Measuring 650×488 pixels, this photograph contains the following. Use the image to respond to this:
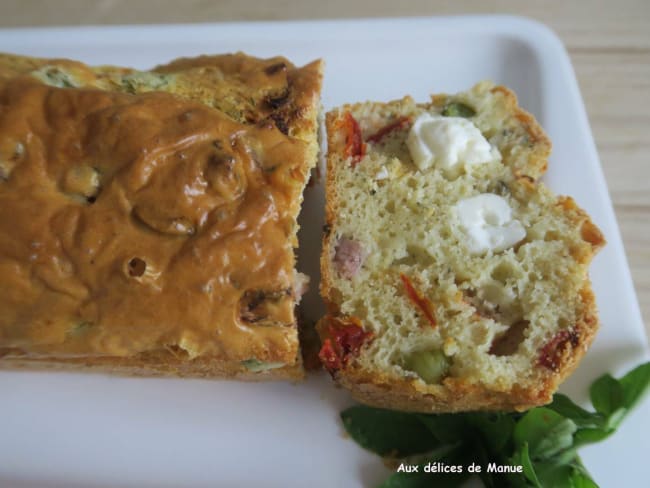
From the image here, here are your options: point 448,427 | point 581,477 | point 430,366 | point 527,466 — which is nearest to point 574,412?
point 581,477

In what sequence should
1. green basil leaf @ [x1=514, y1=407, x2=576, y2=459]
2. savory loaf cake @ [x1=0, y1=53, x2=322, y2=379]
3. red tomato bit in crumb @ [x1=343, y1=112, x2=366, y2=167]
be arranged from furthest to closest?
red tomato bit in crumb @ [x1=343, y1=112, x2=366, y2=167] < green basil leaf @ [x1=514, y1=407, x2=576, y2=459] < savory loaf cake @ [x1=0, y1=53, x2=322, y2=379]

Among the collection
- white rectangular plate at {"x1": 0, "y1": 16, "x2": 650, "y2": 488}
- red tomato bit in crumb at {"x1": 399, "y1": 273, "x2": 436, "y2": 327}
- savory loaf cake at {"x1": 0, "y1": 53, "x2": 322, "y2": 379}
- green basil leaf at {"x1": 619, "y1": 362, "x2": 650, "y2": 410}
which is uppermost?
savory loaf cake at {"x1": 0, "y1": 53, "x2": 322, "y2": 379}

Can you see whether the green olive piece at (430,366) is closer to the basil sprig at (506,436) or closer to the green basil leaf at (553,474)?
the basil sprig at (506,436)

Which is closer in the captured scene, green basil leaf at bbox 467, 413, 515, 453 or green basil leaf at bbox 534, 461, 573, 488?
green basil leaf at bbox 534, 461, 573, 488

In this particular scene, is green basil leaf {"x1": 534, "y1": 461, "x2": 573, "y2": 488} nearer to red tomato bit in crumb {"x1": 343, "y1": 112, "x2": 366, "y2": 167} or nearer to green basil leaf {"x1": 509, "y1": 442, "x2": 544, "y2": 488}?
green basil leaf {"x1": 509, "y1": 442, "x2": 544, "y2": 488}

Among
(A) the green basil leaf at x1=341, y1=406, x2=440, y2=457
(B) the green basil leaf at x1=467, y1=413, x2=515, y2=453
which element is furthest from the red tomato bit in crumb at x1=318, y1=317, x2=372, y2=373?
(B) the green basil leaf at x1=467, y1=413, x2=515, y2=453

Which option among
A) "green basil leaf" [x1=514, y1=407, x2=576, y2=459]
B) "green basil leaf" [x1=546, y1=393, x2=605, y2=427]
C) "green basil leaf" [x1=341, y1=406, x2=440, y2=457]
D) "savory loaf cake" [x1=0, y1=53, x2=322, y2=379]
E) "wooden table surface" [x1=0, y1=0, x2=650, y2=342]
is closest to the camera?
"savory loaf cake" [x1=0, y1=53, x2=322, y2=379]

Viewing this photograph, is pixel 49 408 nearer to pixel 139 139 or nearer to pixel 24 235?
pixel 24 235
